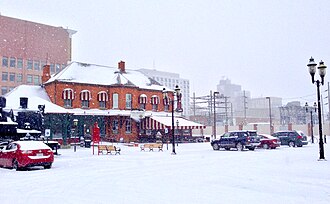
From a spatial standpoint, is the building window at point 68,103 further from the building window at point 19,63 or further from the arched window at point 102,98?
the building window at point 19,63

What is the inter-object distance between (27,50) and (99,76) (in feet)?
144

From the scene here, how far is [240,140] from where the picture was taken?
29.0 metres

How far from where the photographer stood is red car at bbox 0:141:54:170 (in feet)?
54.1

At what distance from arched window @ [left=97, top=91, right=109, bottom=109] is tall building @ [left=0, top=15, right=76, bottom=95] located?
41173 mm

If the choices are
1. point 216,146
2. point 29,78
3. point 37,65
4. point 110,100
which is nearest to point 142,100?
point 110,100

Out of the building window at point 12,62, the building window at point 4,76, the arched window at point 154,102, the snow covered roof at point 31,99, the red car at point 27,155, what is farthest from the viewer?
the building window at point 12,62

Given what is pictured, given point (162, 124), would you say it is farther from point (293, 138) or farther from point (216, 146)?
point (293, 138)

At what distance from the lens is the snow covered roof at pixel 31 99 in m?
32.5

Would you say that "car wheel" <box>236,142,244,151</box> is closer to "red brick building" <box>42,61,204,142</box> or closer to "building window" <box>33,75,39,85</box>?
"red brick building" <box>42,61,204,142</box>

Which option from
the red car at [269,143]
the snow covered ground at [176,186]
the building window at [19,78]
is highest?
the building window at [19,78]

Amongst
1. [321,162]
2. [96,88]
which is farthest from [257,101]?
[321,162]

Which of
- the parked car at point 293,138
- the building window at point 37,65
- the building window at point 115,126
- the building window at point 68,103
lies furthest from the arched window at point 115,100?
the building window at point 37,65

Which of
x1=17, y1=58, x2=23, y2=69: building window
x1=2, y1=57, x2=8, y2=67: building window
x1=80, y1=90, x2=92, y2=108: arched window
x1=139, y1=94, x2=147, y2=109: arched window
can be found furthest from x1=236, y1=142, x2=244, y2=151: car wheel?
x1=17, y1=58, x2=23, y2=69: building window

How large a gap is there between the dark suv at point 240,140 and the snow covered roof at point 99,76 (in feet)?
63.4
